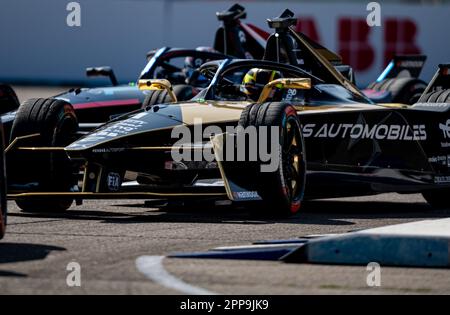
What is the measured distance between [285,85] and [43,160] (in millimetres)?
2180

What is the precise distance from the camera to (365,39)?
1168 inches

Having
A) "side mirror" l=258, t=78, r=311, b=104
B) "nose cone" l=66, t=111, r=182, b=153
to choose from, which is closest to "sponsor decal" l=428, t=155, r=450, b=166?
"side mirror" l=258, t=78, r=311, b=104

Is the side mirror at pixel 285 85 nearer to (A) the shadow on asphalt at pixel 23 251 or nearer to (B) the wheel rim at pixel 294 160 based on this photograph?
(B) the wheel rim at pixel 294 160

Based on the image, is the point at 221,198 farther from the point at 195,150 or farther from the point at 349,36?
the point at 349,36

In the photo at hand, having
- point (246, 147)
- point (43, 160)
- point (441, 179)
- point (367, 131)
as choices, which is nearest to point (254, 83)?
point (367, 131)

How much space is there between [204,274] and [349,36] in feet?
78.9

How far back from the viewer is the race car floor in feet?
19.6

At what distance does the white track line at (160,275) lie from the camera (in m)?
5.83

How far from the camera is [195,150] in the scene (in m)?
9.59

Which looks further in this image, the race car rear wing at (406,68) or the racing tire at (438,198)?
the race car rear wing at (406,68)

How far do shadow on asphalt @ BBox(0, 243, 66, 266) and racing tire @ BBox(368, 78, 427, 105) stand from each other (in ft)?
32.1

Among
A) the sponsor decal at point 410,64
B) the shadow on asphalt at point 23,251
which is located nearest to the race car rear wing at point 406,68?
the sponsor decal at point 410,64

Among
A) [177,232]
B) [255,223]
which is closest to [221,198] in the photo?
[255,223]

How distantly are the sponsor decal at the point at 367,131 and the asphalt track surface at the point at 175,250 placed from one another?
671 millimetres
